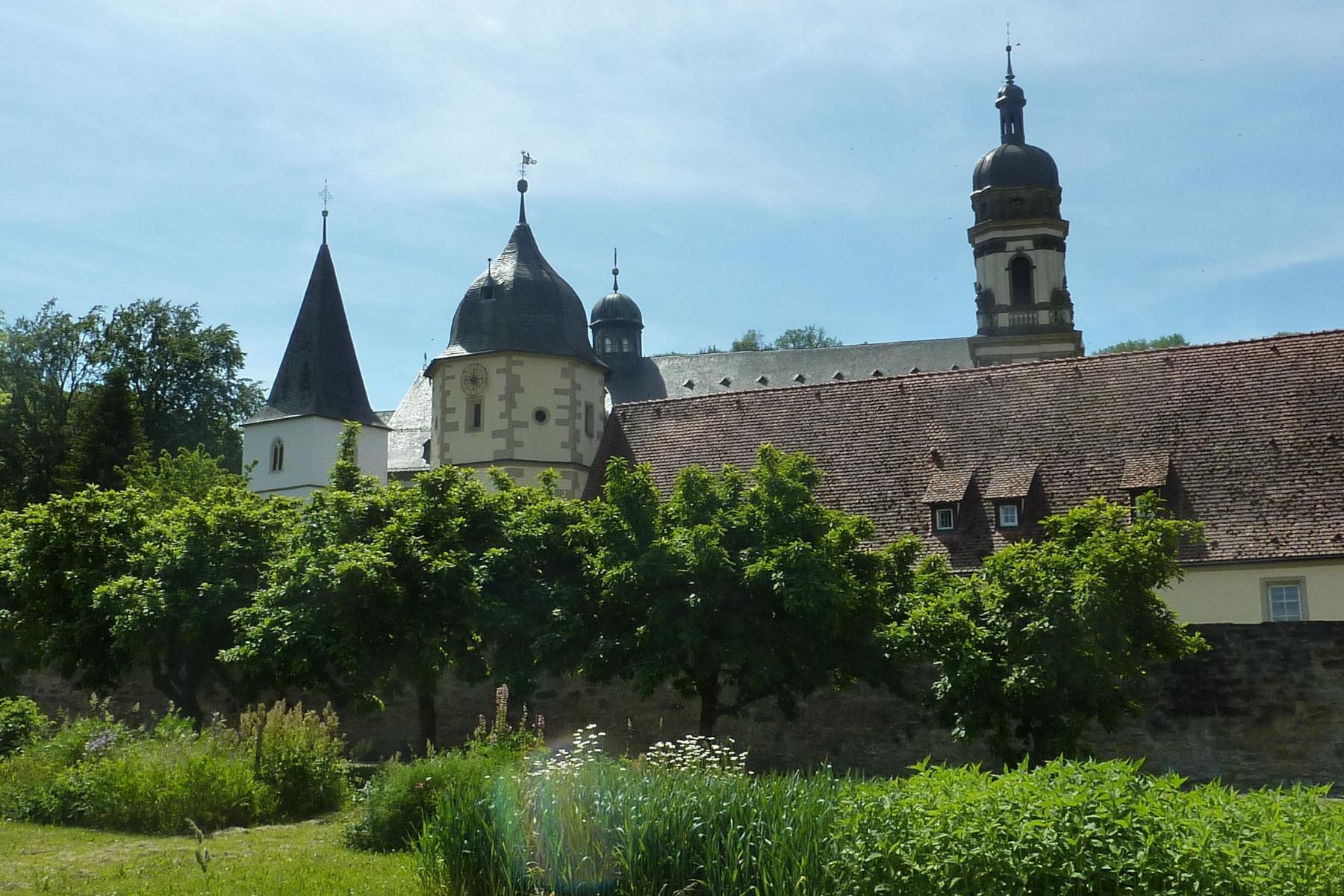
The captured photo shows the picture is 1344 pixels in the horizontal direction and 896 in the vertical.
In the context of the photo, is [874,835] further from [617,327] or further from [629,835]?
[617,327]

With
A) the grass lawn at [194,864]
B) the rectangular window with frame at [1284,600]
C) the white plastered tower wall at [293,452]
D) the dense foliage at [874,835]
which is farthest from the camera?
the white plastered tower wall at [293,452]

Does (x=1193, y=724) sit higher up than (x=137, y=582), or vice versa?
(x=137, y=582)

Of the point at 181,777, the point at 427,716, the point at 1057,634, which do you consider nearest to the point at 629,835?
the point at 181,777

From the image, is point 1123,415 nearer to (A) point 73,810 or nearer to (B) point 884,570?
(B) point 884,570

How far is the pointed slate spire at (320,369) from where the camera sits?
52688 millimetres

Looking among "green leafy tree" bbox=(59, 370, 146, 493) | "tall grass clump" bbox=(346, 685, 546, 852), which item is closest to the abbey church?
"green leafy tree" bbox=(59, 370, 146, 493)

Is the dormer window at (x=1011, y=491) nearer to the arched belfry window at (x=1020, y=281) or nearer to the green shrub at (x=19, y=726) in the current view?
the green shrub at (x=19, y=726)

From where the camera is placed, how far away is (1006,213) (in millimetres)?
56969

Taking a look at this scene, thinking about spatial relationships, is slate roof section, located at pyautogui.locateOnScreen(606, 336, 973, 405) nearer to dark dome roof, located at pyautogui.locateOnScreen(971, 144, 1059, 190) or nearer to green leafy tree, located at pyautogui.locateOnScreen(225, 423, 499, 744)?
dark dome roof, located at pyautogui.locateOnScreen(971, 144, 1059, 190)

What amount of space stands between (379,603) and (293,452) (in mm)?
34402

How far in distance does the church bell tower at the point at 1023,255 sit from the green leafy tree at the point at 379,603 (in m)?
39.1

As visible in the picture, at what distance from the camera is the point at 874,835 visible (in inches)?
322

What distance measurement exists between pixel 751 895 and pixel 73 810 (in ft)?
26.0

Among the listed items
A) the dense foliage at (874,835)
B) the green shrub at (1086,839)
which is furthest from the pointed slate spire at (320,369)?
the green shrub at (1086,839)
